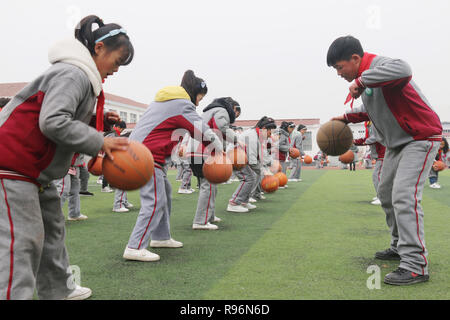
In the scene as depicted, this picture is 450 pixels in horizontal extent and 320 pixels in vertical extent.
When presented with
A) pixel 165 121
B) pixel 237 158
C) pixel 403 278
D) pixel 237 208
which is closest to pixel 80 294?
pixel 165 121

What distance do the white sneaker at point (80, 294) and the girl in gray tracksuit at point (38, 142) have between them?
76 cm

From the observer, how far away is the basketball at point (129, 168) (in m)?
2.61

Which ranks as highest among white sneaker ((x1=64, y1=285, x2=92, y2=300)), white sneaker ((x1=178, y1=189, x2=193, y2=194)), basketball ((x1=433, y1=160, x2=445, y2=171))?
basketball ((x1=433, y1=160, x2=445, y2=171))

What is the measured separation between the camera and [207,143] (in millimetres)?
5469

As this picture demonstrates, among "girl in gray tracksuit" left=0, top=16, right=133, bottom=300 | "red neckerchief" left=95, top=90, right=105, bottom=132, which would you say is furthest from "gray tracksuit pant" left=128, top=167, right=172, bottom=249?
"girl in gray tracksuit" left=0, top=16, right=133, bottom=300

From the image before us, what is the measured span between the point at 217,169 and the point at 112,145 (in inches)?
133

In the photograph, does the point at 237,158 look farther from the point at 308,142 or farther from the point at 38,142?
the point at 308,142

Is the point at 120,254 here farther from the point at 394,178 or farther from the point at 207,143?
the point at 394,178

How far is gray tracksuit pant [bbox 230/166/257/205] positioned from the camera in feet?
28.4

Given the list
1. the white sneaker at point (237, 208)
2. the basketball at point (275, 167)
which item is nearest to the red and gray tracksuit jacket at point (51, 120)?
the white sneaker at point (237, 208)

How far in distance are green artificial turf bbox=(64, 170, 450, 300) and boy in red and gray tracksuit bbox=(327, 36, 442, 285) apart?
30cm

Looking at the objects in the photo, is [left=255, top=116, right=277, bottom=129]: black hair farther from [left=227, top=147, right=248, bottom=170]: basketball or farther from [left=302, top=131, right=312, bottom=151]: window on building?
[left=302, top=131, right=312, bottom=151]: window on building

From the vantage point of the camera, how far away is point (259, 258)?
453 centimetres

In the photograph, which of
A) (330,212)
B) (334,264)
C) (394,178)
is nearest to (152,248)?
(334,264)
